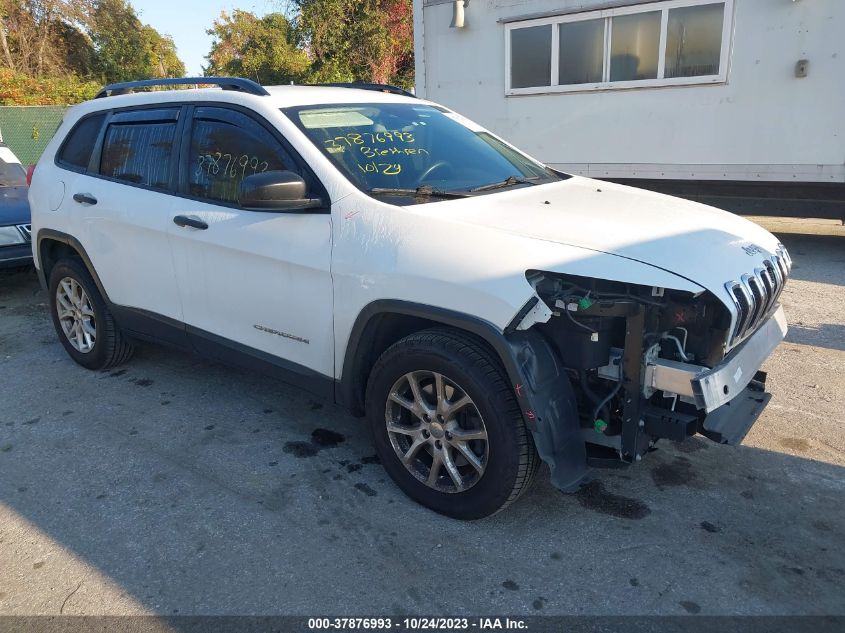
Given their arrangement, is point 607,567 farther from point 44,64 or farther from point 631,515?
point 44,64

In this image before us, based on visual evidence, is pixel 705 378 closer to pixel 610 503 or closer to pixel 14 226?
pixel 610 503

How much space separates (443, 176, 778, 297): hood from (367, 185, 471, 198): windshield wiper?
11 cm

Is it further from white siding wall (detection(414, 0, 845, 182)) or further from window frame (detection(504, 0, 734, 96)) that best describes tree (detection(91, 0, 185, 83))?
window frame (detection(504, 0, 734, 96))

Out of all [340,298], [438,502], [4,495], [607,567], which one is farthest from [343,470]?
[4,495]

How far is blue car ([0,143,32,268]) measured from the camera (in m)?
7.05

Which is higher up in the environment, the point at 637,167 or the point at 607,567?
the point at 637,167

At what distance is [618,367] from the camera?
2832 millimetres

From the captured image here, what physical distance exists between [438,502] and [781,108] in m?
6.82

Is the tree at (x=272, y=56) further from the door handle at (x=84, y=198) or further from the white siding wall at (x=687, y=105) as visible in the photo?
the door handle at (x=84, y=198)

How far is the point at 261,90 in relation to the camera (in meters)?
3.81

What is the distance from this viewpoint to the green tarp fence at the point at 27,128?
14.5 m

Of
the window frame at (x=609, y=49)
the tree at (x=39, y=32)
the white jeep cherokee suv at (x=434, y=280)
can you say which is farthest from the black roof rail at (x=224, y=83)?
the tree at (x=39, y=32)

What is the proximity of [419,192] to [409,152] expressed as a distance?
451 millimetres

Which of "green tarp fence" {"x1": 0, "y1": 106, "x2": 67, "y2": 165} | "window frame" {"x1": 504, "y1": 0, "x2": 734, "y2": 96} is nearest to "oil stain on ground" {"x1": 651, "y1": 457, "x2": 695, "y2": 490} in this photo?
"window frame" {"x1": 504, "y1": 0, "x2": 734, "y2": 96}
